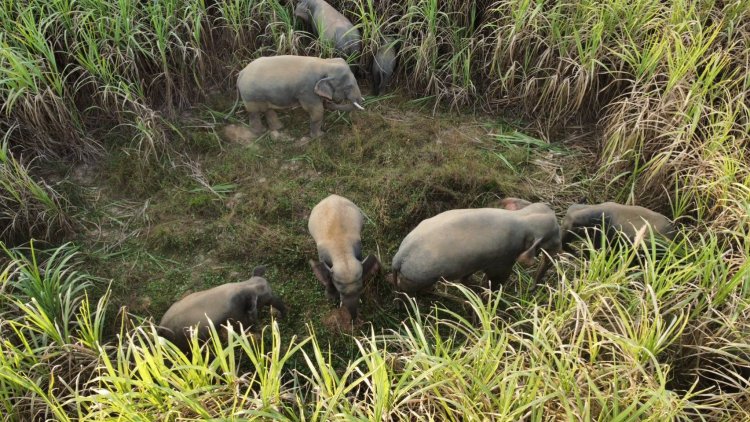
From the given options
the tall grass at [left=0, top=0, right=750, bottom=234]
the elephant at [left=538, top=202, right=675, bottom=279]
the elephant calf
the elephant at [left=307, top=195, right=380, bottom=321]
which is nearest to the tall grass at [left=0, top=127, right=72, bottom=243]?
the tall grass at [left=0, top=0, right=750, bottom=234]

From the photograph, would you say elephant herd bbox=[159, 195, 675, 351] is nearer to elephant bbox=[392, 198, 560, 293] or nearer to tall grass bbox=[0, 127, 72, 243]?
elephant bbox=[392, 198, 560, 293]

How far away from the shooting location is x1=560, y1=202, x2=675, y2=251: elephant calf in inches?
140

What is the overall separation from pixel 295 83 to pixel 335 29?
0.86 m

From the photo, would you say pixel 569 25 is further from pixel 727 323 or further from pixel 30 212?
pixel 30 212

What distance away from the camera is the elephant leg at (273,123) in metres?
4.70

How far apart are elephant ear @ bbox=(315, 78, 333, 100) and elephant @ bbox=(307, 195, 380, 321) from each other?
40.9 inches

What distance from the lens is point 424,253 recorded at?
322 cm

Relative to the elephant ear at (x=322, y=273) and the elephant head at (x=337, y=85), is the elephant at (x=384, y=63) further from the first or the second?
the elephant ear at (x=322, y=273)

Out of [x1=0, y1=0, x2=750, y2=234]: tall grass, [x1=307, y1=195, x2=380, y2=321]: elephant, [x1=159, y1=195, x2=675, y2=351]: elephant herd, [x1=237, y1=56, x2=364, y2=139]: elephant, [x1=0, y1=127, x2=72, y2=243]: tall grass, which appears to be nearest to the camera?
[x1=159, y1=195, x2=675, y2=351]: elephant herd

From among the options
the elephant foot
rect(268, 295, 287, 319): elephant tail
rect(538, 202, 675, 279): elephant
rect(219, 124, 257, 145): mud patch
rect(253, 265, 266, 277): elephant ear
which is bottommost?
rect(268, 295, 287, 319): elephant tail

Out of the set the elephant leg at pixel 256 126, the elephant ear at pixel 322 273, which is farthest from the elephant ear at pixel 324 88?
the elephant ear at pixel 322 273

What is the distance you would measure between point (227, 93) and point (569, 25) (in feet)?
9.22

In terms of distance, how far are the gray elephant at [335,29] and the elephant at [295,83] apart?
0.51 meters

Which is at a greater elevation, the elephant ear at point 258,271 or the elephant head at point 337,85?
the elephant head at point 337,85
